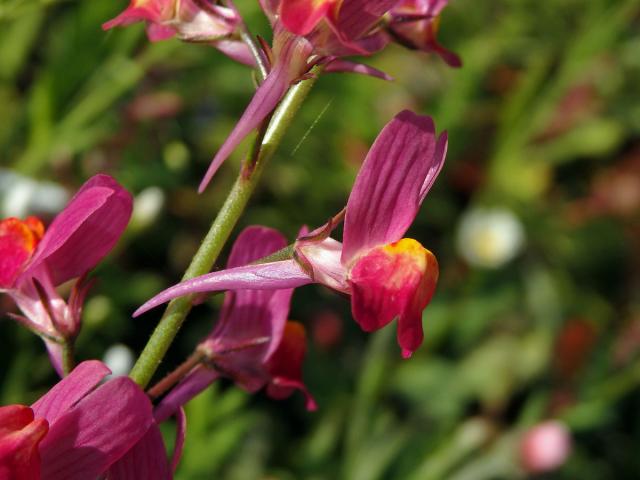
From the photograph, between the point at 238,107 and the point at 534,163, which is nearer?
the point at 238,107

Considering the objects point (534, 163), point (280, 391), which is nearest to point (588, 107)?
point (534, 163)

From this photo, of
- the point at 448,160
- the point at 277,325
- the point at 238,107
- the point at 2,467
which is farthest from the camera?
the point at 448,160

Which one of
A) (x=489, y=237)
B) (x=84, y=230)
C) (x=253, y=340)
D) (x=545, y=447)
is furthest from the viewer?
(x=489, y=237)

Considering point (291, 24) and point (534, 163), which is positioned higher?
point (291, 24)

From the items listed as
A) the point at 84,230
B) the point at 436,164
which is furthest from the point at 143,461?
the point at 436,164

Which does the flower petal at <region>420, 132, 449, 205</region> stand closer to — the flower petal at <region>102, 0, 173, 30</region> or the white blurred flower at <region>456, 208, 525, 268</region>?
the flower petal at <region>102, 0, 173, 30</region>

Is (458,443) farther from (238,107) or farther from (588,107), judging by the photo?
(588,107)

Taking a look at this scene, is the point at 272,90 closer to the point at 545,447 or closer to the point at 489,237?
the point at 545,447
